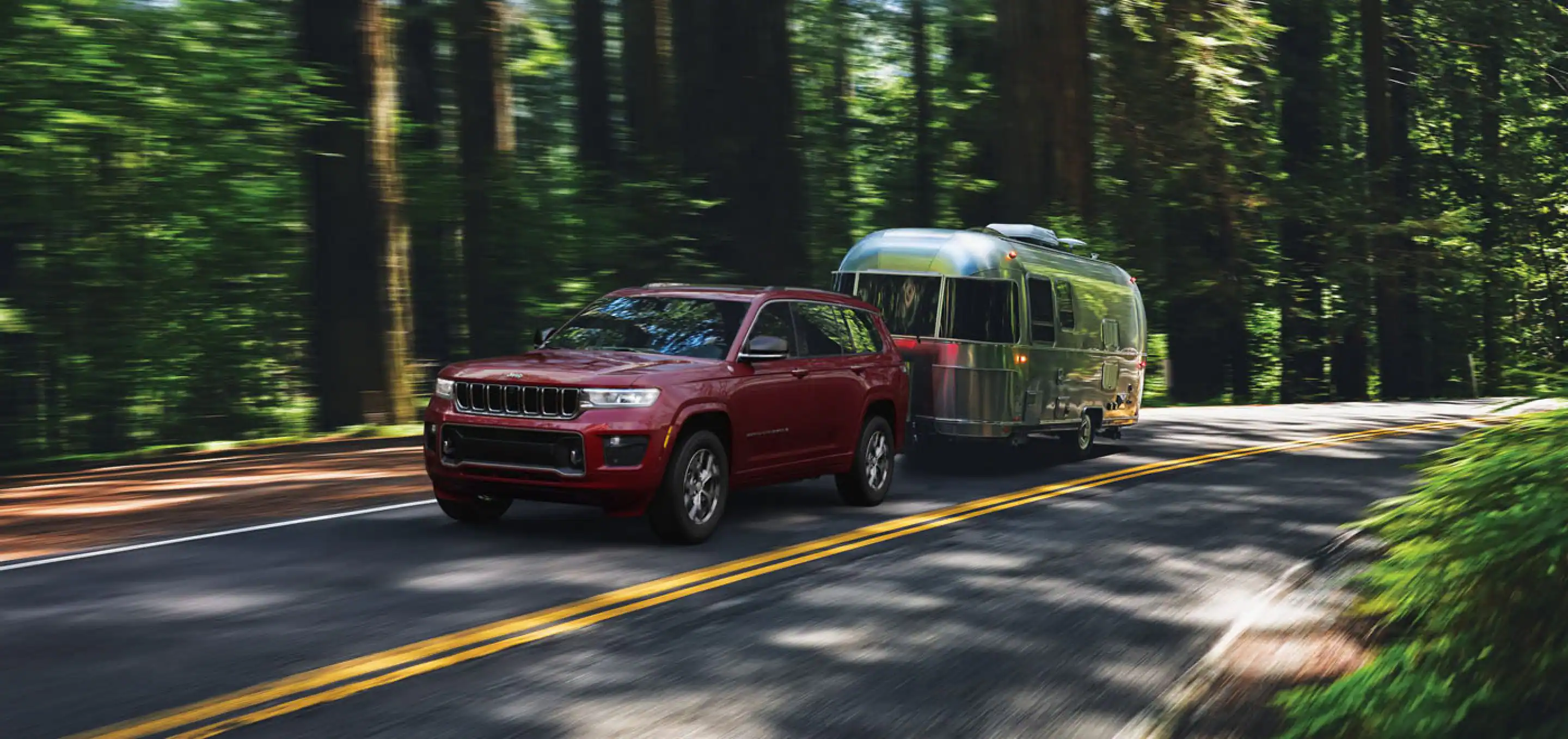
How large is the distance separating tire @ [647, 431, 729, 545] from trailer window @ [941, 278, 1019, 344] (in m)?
5.74

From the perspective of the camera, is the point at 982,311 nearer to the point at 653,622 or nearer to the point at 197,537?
the point at 197,537

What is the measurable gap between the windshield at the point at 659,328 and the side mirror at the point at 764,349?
0.18 meters

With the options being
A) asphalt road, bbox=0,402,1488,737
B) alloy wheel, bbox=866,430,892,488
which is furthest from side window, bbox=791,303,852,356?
asphalt road, bbox=0,402,1488,737

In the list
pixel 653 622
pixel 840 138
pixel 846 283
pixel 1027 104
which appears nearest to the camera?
pixel 653 622

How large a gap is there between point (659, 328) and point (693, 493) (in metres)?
1.52

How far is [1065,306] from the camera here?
1773 cm

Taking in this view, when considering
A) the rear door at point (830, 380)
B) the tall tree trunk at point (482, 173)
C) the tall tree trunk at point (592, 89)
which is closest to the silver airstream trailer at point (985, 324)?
the rear door at point (830, 380)

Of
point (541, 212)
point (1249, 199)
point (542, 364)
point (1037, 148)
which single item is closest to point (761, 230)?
point (541, 212)

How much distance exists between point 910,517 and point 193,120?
10.5 m

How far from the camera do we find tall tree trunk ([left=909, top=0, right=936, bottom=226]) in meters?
35.7

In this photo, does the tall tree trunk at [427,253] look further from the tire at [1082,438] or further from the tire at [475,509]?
the tire at [475,509]

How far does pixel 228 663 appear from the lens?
6824 millimetres

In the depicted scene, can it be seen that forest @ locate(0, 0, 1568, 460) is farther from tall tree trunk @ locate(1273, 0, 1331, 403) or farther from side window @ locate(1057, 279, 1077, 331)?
side window @ locate(1057, 279, 1077, 331)

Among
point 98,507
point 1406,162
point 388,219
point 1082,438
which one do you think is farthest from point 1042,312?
point 1406,162
